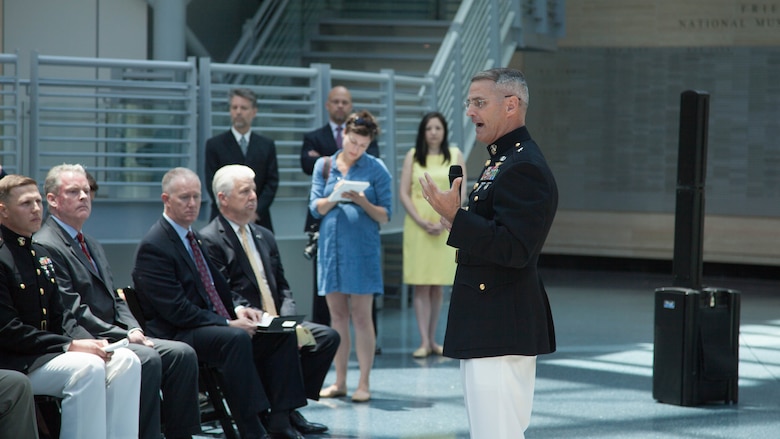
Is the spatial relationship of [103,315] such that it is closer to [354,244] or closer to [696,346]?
[354,244]

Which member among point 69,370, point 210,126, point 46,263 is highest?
point 210,126

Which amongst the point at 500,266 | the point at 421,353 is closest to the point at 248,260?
the point at 500,266

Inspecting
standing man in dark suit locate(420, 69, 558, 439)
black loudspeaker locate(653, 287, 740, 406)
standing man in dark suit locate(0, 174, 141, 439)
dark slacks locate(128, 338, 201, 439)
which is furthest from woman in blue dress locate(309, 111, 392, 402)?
standing man in dark suit locate(420, 69, 558, 439)

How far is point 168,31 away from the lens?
37.2 ft

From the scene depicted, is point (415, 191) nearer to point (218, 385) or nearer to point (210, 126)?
point (210, 126)

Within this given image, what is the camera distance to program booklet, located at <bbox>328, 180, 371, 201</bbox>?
7.03 m

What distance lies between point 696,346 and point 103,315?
3678 mm

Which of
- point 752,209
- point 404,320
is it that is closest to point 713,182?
point 752,209

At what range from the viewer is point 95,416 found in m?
4.78

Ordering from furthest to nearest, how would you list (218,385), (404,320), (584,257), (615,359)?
(584,257), (404,320), (615,359), (218,385)

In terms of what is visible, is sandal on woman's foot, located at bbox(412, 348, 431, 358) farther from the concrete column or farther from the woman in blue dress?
the concrete column

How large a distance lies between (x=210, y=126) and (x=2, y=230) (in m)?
4.10

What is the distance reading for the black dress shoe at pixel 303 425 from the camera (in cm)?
617

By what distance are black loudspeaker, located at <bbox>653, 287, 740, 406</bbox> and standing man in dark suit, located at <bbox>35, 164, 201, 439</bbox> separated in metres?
3.16
